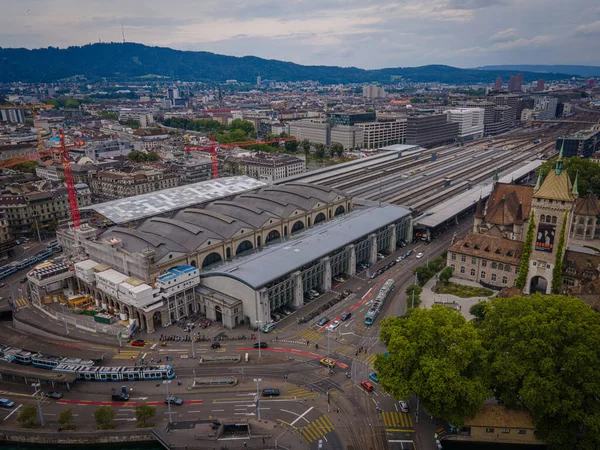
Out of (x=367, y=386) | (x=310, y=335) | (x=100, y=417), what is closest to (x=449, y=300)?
(x=310, y=335)

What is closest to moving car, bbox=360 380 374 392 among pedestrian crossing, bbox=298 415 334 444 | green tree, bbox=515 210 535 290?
pedestrian crossing, bbox=298 415 334 444

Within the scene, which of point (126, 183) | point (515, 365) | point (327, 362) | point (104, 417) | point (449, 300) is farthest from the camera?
point (126, 183)

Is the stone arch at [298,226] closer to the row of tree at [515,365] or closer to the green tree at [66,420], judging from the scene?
the row of tree at [515,365]

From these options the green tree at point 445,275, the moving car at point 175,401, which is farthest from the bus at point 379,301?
the moving car at point 175,401

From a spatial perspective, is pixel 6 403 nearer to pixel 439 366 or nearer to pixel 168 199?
pixel 439 366

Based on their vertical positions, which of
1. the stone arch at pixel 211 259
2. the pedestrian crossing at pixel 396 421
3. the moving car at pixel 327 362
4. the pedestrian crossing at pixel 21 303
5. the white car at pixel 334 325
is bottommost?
the pedestrian crossing at pixel 21 303

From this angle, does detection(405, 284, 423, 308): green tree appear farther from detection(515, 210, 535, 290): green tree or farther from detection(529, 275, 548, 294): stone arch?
detection(529, 275, 548, 294): stone arch
